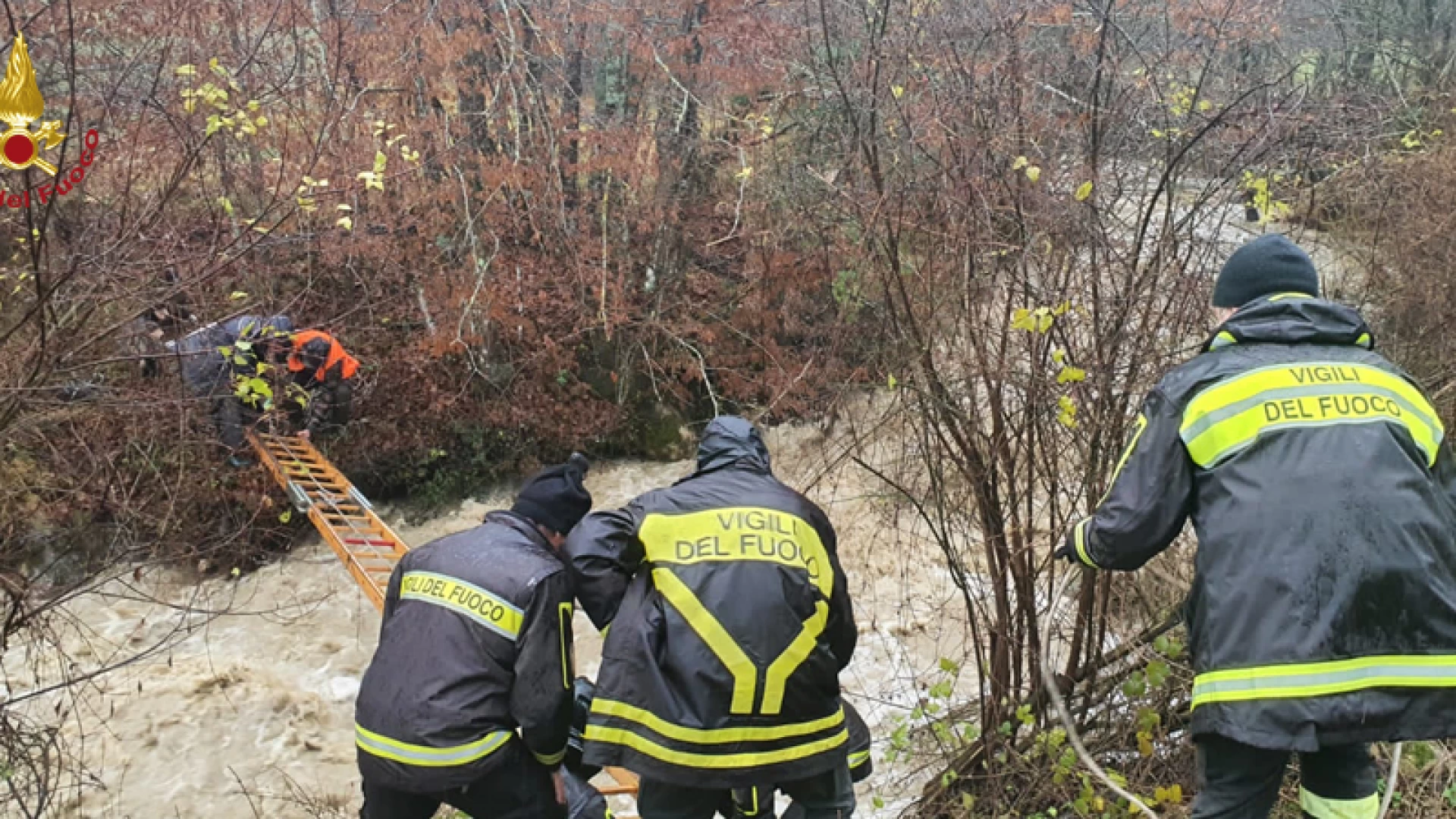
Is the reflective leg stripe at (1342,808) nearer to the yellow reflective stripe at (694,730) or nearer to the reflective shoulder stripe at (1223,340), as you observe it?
the reflective shoulder stripe at (1223,340)

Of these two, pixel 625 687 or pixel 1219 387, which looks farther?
pixel 625 687

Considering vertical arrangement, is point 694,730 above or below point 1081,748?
below

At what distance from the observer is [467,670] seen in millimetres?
2902

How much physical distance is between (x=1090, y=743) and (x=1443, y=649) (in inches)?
71.4

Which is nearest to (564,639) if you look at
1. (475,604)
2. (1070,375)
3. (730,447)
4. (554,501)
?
(475,604)

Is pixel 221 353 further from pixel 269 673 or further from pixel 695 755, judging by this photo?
pixel 695 755

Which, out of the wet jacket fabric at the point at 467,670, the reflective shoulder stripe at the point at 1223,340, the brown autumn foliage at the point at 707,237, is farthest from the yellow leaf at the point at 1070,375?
the wet jacket fabric at the point at 467,670

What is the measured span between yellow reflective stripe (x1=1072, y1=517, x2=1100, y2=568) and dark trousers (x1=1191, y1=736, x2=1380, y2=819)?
0.51 m

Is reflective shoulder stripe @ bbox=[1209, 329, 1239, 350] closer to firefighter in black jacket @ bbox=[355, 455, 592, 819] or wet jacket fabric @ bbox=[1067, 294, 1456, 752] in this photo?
wet jacket fabric @ bbox=[1067, 294, 1456, 752]

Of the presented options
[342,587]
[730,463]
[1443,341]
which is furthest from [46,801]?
[1443,341]

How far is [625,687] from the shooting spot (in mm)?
2781

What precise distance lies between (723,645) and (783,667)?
21cm

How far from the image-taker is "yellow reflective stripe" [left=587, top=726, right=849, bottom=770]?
273 centimetres

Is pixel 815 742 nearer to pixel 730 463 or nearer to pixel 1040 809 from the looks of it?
pixel 730 463
